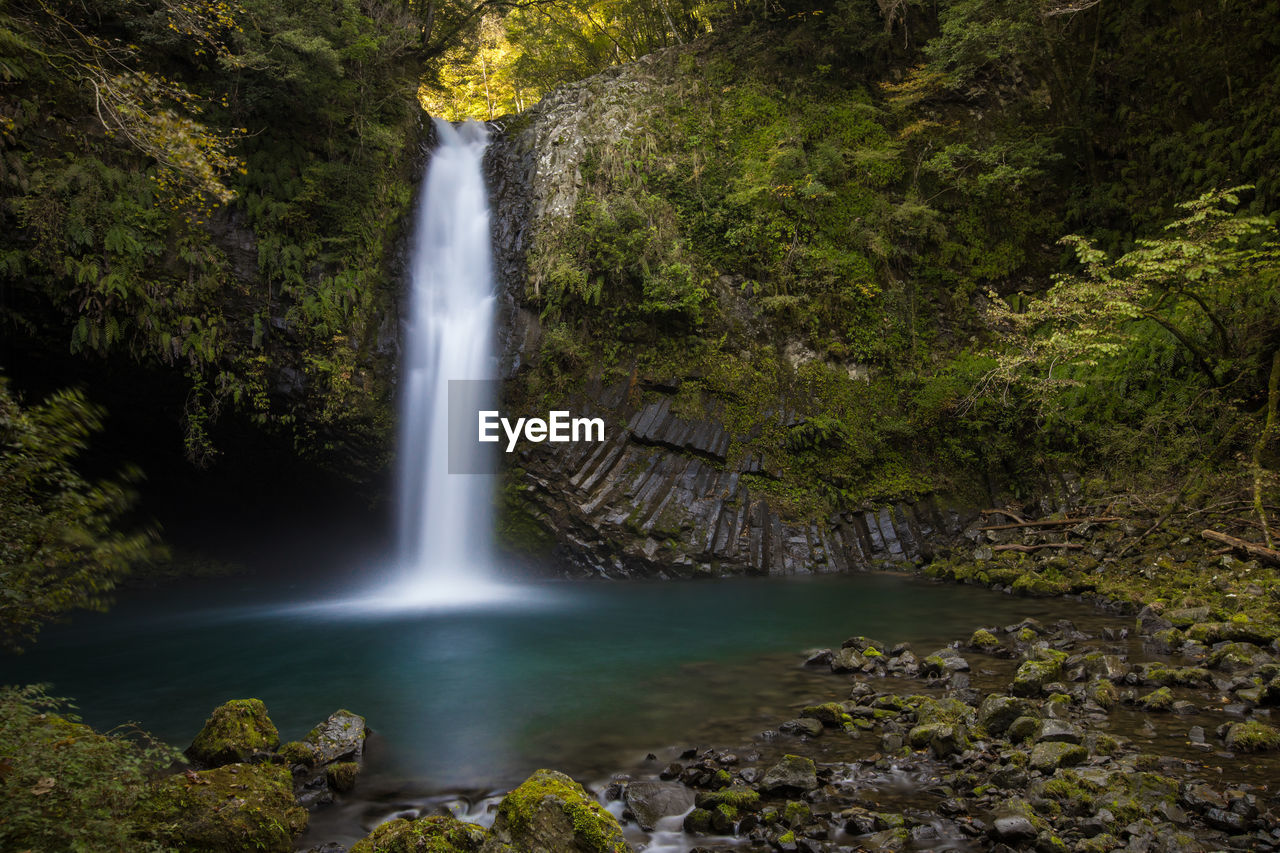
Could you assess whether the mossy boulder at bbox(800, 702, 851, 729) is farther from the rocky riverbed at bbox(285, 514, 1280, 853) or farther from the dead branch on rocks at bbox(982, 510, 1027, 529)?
the dead branch on rocks at bbox(982, 510, 1027, 529)

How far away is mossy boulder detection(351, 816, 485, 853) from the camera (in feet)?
13.4

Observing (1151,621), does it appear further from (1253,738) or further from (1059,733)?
(1059,733)

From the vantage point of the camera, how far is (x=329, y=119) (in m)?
14.5

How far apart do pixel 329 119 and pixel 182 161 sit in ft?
22.2

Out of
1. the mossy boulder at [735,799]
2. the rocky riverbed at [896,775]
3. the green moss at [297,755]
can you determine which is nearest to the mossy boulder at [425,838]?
the rocky riverbed at [896,775]

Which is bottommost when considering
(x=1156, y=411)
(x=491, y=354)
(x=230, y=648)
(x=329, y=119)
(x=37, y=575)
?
(x=230, y=648)

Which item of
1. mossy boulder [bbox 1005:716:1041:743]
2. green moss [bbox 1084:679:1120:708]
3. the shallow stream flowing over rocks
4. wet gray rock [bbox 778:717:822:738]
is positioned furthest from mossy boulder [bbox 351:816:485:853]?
green moss [bbox 1084:679:1120:708]

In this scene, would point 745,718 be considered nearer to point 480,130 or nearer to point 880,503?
point 880,503

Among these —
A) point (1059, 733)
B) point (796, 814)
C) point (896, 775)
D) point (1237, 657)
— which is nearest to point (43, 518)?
point (796, 814)

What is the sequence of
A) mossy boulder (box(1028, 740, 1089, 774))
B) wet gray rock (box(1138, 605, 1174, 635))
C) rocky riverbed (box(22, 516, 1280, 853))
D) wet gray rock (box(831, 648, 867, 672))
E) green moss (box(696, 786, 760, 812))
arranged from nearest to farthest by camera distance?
rocky riverbed (box(22, 516, 1280, 853)) < green moss (box(696, 786, 760, 812)) < mossy boulder (box(1028, 740, 1089, 774)) < wet gray rock (box(831, 648, 867, 672)) < wet gray rock (box(1138, 605, 1174, 635))

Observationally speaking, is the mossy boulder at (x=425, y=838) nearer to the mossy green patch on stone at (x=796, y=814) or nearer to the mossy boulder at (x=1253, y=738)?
the mossy green patch on stone at (x=796, y=814)

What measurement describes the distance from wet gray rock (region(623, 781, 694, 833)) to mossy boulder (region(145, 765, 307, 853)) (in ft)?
7.47

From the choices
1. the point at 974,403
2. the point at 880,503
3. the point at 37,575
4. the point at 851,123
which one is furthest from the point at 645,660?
the point at 851,123

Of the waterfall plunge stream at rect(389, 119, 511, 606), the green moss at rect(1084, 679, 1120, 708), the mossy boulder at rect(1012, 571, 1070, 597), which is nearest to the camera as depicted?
the green moss at rect(1084, 679, 1120, 708)
